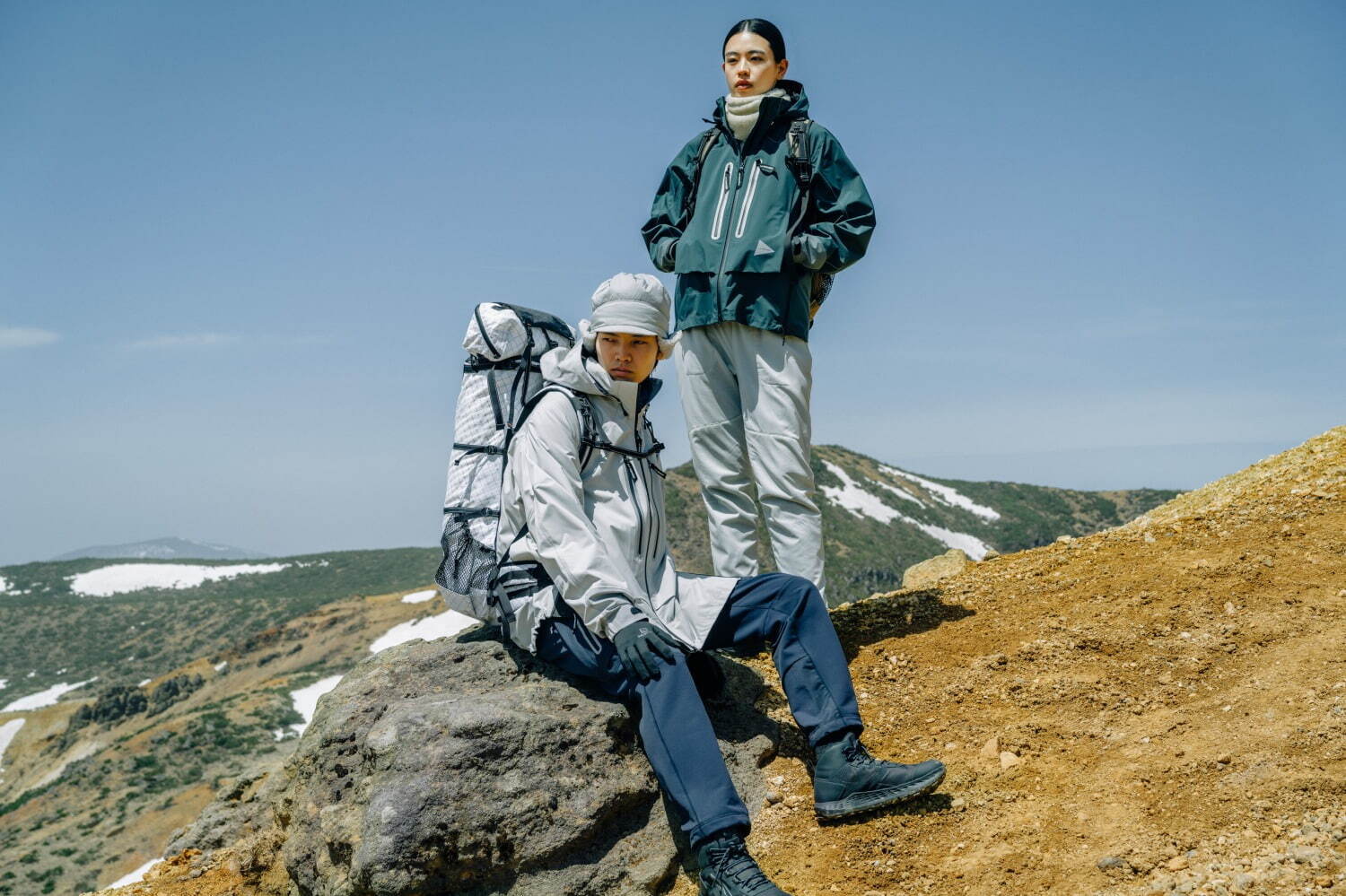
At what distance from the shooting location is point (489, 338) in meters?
5.44

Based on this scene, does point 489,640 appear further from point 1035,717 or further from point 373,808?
point 1035,717

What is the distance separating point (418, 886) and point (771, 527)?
2.76 m

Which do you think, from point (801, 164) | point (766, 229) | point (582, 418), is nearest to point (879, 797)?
point (582, 418)

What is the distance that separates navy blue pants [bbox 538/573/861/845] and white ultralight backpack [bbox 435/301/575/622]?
0.83 metres

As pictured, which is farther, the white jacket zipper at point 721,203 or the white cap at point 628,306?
the white jacket zipper at point 721,203

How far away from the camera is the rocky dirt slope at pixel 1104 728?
3891 millimetres

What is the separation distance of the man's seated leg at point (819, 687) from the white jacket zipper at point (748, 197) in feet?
7.15

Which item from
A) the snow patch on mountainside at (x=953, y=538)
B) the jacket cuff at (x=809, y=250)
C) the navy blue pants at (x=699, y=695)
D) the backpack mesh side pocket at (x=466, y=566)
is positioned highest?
the jacket cuff at (x=809, y=250)

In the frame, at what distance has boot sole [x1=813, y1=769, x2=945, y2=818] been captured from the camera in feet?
13.9

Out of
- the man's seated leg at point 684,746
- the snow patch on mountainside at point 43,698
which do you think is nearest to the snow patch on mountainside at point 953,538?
the snow patch on mountainside at point 43,698

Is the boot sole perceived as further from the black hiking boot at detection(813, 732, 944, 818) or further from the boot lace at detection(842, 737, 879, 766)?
the boot lace at detection(842, 737, 879, 766)

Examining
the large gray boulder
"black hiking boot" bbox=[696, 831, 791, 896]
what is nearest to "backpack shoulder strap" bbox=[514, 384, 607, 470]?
the large gray boulder

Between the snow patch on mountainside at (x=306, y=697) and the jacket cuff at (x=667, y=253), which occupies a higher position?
the jacket cuff at (x=667, y=253)

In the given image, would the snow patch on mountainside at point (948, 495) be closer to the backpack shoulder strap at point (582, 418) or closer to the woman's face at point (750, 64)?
the woman's face at point (750, 64)
